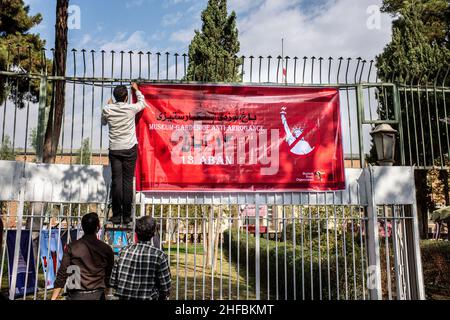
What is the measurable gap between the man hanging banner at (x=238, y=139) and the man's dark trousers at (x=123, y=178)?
0.71m

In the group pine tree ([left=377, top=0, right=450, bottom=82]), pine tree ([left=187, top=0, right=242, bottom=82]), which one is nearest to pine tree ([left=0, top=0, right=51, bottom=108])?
pine tree ([left=187, top=0, right=242, bottom=82])

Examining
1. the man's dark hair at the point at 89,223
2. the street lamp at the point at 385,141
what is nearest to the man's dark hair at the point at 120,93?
the man's dark hair at the point at 89,223

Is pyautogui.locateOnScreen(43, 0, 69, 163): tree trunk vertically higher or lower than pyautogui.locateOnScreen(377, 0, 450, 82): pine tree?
lower

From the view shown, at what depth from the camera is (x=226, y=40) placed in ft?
75.8

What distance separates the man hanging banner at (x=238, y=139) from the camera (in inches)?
256

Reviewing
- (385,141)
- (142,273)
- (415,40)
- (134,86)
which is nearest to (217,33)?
(415,40)

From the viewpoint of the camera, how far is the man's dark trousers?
18.4 ft

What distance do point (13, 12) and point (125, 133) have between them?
1166 centimetres

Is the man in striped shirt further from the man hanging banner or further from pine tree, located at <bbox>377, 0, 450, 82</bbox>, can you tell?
pine tree, located at <bbox>377, 0, 450, 82</bbox>

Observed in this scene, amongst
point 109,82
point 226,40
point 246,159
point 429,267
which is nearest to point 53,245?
point 109,82

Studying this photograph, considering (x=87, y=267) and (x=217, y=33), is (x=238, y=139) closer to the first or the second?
(x=87, y=267)

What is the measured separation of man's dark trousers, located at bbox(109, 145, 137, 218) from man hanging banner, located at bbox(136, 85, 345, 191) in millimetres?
707

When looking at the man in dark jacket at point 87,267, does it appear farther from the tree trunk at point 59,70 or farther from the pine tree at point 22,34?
the pine tree at point 22,34
